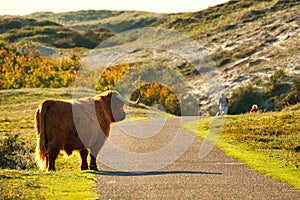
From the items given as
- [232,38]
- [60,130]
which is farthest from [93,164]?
[232,38]

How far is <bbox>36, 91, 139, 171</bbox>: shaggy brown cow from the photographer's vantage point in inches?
671

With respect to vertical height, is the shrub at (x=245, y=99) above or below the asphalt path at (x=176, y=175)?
below

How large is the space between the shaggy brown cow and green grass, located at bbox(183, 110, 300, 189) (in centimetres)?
427

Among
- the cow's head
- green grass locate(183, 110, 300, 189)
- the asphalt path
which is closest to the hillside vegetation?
green grass locate(183, 110, 300, 189)

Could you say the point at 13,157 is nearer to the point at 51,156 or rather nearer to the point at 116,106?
the point at 116,106

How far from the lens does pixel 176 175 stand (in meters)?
16.8

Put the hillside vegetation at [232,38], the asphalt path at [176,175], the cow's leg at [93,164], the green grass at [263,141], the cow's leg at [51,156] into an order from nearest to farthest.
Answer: the asphalt path at [176,175] → the cow's leg at [51,156] → the cow's leg at [93,164] → the green grass at [263,141] → the hillside vegetation at [232,38]

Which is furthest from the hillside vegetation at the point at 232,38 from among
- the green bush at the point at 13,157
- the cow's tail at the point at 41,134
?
the cow's tail at the point at 41,134

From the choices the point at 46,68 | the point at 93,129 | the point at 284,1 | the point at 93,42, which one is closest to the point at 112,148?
the point at 93,129

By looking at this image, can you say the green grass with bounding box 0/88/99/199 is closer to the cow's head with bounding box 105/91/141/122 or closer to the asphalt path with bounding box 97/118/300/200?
the asphalt path with bounding box 97/118/300/200

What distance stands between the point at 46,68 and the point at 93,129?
216 ft

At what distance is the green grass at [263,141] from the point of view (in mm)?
18578

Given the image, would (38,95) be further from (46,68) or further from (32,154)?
(32,154)

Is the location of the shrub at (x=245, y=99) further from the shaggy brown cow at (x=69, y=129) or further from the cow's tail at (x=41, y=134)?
the cow's tail at (x=41, y=134)
